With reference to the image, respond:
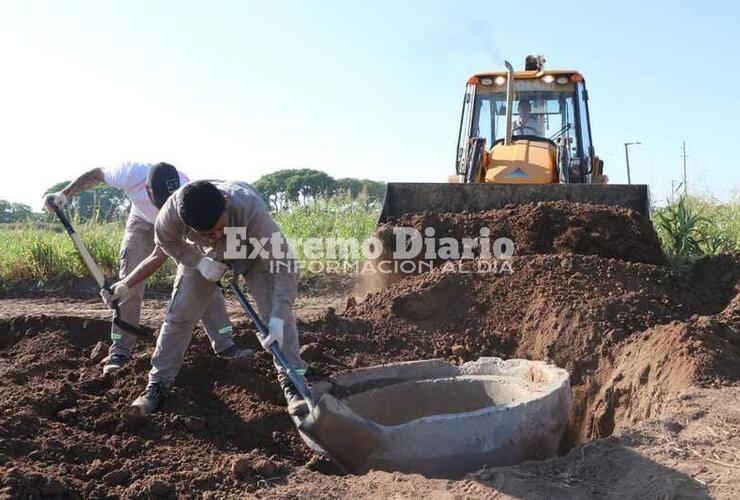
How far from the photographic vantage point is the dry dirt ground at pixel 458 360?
3164 mm

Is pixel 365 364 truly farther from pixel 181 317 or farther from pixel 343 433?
pixel 343 433

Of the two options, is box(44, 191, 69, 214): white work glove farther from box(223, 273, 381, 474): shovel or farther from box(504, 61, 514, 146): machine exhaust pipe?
box(504, 61, 514, 146): machine exhaust pipe

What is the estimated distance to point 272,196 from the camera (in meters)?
14.9

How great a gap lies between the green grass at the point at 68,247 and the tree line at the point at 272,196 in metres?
0.43

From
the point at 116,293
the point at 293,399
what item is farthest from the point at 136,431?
the point at 116,293

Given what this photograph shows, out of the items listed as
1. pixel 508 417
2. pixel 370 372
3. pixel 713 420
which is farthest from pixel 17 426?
pixel 713 420

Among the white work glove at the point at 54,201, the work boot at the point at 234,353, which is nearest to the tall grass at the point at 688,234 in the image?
the work boot at the point at 234,353

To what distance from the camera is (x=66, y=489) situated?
10.4 ft

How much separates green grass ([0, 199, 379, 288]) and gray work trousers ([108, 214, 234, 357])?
4129 mm

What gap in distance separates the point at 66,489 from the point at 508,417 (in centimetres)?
195

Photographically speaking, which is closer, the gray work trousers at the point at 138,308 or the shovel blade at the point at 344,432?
the shovel blade at the point at 344,432

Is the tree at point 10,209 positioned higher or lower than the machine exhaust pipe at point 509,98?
lower

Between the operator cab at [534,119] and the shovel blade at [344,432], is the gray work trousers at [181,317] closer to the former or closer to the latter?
the shovel blade at [344,432]

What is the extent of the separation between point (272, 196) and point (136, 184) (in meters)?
9.79
